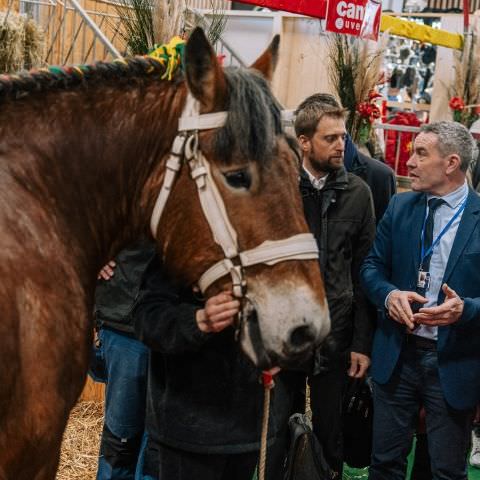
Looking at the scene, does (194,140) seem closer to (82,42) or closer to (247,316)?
(247,316)

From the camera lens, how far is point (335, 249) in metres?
3.23

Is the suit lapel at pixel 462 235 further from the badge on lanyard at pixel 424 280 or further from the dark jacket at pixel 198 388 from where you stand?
the dark jacket at pixel 198 388

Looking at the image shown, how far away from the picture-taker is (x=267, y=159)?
1760mm

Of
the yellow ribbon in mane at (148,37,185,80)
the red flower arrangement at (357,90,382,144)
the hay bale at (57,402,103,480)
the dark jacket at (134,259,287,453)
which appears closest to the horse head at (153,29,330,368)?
the yellow ribbon in mane at (148,37,185,80)

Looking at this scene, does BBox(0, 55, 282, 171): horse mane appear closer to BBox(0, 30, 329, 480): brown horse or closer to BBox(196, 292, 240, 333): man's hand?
BBox(0, 30, 329, 480): brown horse

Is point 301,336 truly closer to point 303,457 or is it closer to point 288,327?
point 288,327

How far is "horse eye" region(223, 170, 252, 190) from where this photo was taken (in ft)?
5.76

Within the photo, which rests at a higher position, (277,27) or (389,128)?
(277,27)

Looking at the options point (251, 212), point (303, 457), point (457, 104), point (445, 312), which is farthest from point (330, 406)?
point (457, 104)

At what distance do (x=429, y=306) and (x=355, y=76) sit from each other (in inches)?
108

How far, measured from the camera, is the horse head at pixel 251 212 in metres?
1.71

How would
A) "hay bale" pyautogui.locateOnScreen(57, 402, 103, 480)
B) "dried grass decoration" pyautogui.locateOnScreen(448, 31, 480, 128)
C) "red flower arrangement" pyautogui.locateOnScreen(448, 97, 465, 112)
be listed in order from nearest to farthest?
"hay bale" pyautogui.locateOnScreen(57, 402, 103, 480), "red flower arrangement" pyautogui.locateOnScreen(448, 97, 465, 112), "dried grass decoration" pyautogui.locateOnScreen(448, 31, 480, 128)

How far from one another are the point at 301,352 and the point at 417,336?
1.52 meters

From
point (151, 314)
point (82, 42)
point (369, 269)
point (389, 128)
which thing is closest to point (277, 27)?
point (389, 128)
